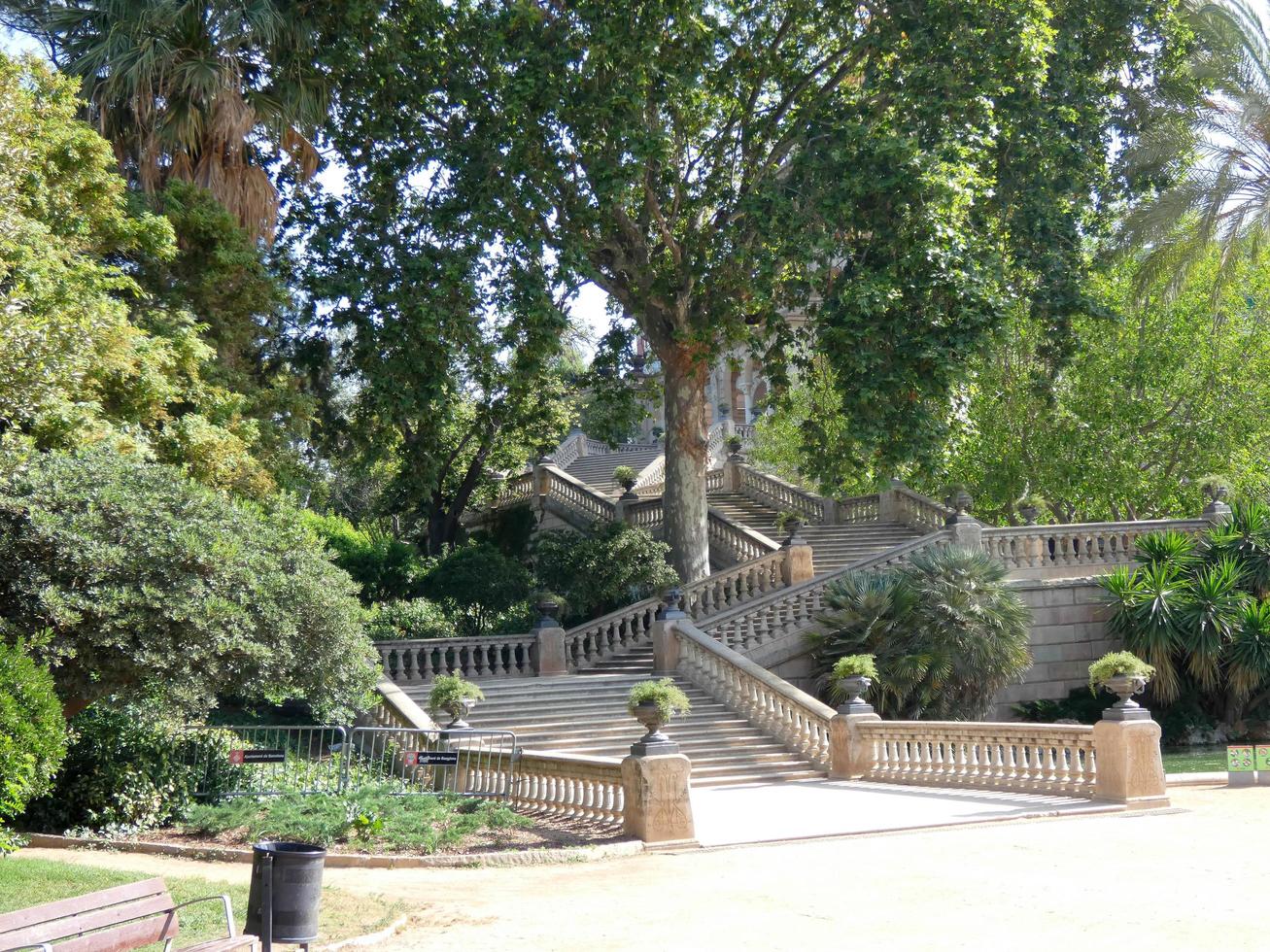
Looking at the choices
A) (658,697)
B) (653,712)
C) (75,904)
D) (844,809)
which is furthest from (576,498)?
(75,904)

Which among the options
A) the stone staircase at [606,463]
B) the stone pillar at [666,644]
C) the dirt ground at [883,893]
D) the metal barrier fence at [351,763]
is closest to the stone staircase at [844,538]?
the stone pillar at [666,644]

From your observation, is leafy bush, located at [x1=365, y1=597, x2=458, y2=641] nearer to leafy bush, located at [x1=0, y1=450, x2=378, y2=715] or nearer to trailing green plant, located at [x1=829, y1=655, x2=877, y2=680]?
trailing green plant, located at [x1=829, y1=655, x2=877, y2=680]

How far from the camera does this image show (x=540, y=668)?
76.7 ft

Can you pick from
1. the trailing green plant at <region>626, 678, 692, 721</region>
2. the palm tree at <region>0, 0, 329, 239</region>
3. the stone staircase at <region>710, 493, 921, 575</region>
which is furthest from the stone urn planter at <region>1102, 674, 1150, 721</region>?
the palm tree at <region>0, 0, 329, 239</region>

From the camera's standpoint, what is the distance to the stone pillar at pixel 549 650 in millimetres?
23453

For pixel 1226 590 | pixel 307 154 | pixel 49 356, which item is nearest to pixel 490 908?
pixel 49 356

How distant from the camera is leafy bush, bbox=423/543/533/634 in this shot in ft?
86.1

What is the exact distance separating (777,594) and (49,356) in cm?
1401

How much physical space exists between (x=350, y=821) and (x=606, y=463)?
32.8 m

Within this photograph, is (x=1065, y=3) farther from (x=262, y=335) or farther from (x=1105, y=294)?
(x=262, y=335)

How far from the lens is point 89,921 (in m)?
7.33

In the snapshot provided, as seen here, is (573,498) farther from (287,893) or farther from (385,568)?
(287,893)

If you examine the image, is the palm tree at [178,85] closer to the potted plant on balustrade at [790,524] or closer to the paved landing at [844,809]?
the potted plant on balustrade at [790,524]

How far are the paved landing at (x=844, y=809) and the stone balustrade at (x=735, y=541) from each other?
10752 millimetres
